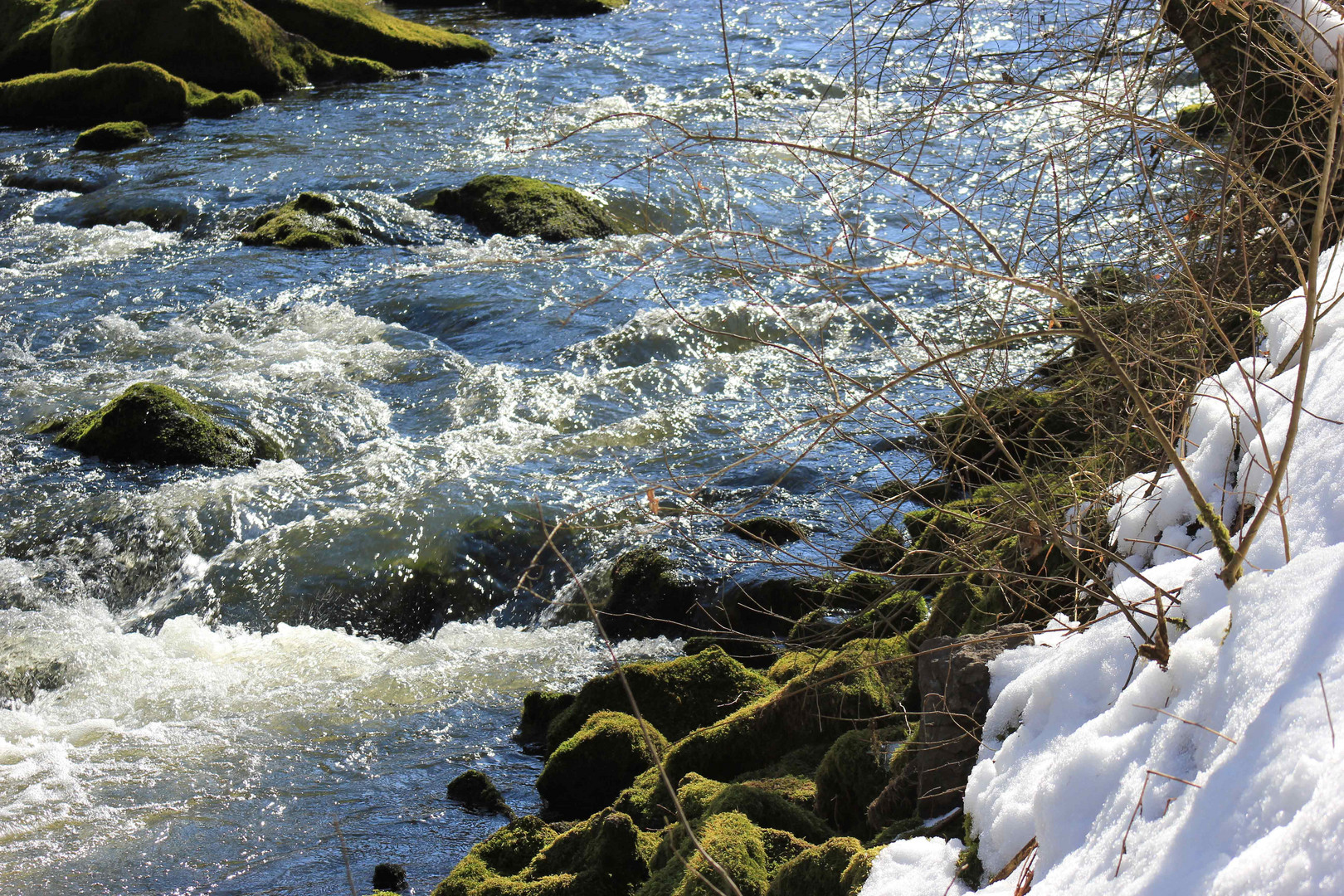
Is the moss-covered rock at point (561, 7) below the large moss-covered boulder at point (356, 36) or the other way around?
the other way around

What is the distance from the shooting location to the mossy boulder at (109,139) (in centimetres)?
1300

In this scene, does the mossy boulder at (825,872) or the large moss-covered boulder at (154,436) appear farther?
the large moss-covered boulder at (154,436)

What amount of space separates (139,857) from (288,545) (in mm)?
2307

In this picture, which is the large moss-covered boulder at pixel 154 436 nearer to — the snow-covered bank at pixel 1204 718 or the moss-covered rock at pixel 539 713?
the moss-covered rock at pixel 539 713

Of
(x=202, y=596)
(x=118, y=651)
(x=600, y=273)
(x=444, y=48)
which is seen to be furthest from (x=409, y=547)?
(x=444, y=48)

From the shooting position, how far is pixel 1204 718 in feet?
5.88

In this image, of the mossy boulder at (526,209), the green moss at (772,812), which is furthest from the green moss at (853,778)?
the mossy boulder at (526,209)

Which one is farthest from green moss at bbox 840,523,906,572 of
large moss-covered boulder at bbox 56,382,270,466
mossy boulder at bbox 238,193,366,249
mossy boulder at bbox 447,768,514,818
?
mossy boulder at bbox 238,193,366,249

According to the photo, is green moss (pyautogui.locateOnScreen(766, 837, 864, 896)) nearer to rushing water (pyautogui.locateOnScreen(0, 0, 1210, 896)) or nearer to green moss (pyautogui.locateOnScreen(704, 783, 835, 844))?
green moss (pyautogui.locateOnScreen(704, 783, 835, 844))

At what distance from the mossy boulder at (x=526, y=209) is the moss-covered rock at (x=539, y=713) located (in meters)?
6.16

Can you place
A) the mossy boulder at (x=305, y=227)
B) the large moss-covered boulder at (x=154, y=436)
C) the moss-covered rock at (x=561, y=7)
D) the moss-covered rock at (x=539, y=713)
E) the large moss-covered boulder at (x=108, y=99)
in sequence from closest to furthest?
1. the moss-covered rock at (x=539, y=713)
2. the large moss-covered boulder at (x=154, y=436)
3. the mossy boulder at (x=305, y=227)
4. the large moss-covered boulder at (x=108, y=99)
5. the moss-covered rock at (x=561, y=7)

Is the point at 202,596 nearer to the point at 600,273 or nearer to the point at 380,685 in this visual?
the point at 380,685

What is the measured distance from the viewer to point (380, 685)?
5039 mm

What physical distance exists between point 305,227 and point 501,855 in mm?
8151
